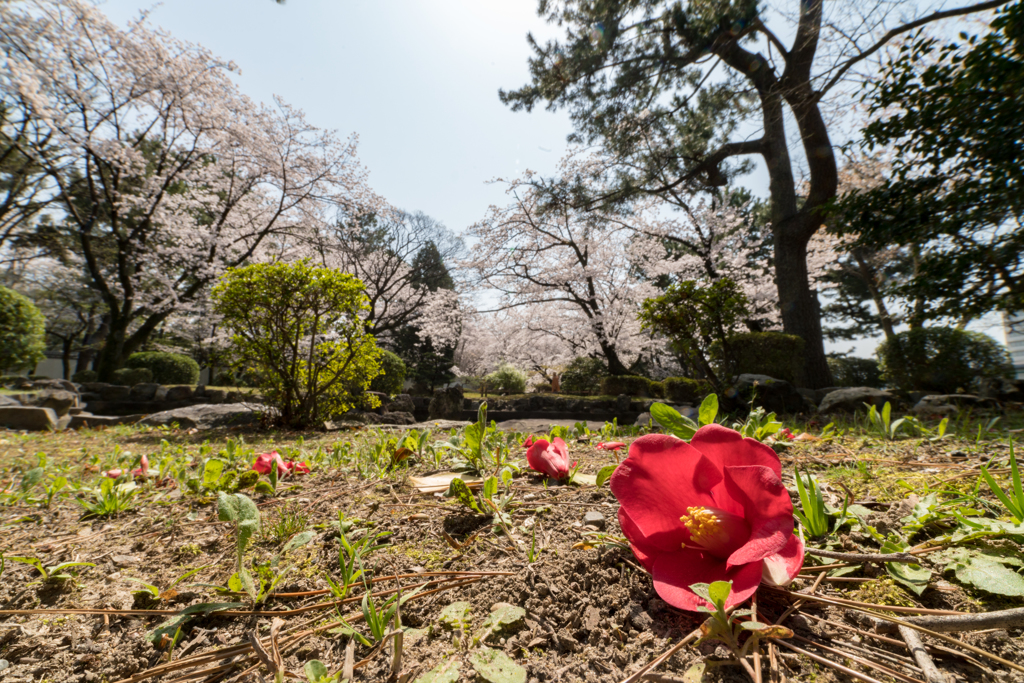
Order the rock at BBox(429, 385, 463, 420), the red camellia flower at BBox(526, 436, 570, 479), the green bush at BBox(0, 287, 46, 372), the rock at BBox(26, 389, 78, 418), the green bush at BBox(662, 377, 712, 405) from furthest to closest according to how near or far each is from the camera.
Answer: the green bush at BBox(662, 377, 712, 405), the rock at BBox(429, 385, 463, 420), the green bush at BBox(0, 287, 46, 372), the rock at BBox(26, 389, 78, 418), the red camellia flower at BBox(526, 436, 570, 479)

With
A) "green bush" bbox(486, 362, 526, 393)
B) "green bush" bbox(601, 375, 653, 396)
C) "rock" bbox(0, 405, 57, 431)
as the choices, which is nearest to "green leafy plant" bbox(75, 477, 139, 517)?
"rock" bbox(0, 405, 57, 431)

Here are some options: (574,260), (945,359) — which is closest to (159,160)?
(574,260)

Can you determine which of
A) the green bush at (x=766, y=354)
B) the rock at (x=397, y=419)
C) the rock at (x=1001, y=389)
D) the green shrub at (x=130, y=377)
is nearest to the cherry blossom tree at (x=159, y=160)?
the green shrub at (x=130, y=377)

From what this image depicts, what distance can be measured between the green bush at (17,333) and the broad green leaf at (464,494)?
1204cm

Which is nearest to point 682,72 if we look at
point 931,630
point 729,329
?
point 729,329

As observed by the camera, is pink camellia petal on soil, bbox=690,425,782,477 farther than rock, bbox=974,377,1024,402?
No

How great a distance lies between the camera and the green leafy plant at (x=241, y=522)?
0.84 meters

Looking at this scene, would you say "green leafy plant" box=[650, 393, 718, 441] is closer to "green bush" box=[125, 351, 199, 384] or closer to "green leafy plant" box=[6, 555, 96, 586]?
"green leafy plant" box=[6, 555, 96, 586]

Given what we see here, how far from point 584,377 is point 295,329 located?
10.5 meters

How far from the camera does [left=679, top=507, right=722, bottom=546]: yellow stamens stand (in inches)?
25.6

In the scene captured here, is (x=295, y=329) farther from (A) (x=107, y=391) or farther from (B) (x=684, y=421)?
(A) (x=107, y=391)

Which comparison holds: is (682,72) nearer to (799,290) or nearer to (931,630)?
(799,290)

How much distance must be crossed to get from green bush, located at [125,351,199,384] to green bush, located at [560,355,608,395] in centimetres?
1248

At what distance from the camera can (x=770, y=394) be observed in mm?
5367
